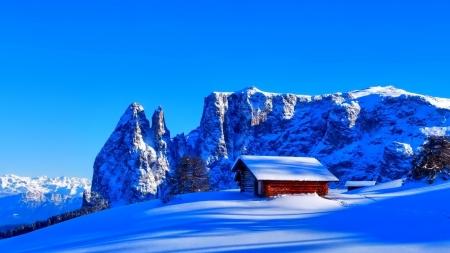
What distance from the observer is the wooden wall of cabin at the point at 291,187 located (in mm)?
32344

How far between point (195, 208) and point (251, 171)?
8.38m

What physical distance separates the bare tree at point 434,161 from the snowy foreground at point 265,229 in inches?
612

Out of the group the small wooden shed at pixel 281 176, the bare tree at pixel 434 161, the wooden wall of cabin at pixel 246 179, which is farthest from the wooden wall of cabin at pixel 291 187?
the bare tree at pixel 434 161

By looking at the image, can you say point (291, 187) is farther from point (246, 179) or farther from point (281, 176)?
point (246, 179)

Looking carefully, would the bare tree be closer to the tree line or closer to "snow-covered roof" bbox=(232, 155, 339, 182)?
"snow-covered roof" bbox=(232, 155, 339, 182)

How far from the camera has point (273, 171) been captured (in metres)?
33.6

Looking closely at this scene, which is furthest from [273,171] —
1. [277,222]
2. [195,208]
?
[277,222]

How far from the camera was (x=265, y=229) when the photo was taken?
62.4 feet

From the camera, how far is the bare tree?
1633 inches

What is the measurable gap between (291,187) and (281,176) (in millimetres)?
1317

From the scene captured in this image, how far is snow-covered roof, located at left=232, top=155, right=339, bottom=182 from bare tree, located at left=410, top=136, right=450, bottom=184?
1277cm

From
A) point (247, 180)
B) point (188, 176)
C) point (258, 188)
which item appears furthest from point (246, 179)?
point (188, 176)

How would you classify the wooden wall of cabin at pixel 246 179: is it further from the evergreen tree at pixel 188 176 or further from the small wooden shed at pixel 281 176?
the evergreen tree at pixel 188 176

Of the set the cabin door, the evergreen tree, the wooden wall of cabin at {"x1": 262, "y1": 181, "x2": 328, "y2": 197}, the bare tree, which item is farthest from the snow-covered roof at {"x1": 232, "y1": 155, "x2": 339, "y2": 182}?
the bare tree
